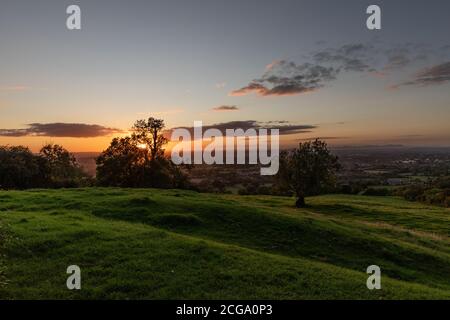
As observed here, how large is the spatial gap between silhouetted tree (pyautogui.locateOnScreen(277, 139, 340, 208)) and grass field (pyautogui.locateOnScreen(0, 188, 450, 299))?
2933cm

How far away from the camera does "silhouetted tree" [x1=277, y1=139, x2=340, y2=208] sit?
67750 millimetres

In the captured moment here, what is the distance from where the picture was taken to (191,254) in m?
20.8

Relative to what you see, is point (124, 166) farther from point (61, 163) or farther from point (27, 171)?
point (61, 163)

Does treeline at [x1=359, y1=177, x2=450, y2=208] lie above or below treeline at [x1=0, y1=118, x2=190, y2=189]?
below

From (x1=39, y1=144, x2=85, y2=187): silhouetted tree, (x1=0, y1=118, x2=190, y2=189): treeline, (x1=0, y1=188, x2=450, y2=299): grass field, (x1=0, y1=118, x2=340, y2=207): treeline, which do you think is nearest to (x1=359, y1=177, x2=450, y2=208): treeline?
(x1=0, y1=118, x2=340, y2=207): treeline

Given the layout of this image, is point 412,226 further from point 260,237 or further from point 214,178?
point 214,178

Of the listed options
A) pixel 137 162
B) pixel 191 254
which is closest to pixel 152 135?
pixel 137 162

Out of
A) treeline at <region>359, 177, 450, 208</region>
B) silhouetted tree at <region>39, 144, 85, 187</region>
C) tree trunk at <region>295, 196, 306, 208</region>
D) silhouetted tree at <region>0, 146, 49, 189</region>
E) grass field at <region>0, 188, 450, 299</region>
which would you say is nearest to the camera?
grass field at <region>0, 188, 450, 299</region>

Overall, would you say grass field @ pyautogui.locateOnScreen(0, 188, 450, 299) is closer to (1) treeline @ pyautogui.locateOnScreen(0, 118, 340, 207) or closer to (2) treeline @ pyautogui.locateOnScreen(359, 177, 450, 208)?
(1) treeline @ pyautogui.locateOnScreen(0, 118, 340, 207)

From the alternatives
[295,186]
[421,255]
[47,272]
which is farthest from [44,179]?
[421,255]

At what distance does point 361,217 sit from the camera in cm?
6059

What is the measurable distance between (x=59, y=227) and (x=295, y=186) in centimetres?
4944

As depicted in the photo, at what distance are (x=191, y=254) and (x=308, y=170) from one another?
5011 cm

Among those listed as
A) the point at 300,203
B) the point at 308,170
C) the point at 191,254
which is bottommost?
the point at 300,203
